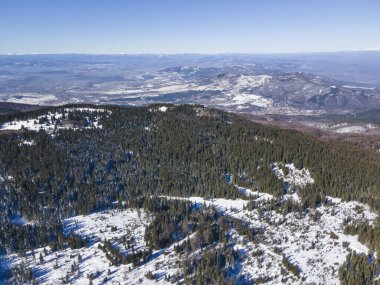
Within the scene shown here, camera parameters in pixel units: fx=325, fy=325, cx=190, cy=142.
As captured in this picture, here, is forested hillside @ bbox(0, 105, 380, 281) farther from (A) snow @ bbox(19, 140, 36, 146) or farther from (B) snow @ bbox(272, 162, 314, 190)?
(B) snow @ bbox(272, 162, 314, 190)

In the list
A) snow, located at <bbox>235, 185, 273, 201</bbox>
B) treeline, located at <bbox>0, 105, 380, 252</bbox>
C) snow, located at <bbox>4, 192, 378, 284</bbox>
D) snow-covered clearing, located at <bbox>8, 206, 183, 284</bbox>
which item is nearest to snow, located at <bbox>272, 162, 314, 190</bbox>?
treeline, located at <bbox>0, 105, 380, 252</bbox>

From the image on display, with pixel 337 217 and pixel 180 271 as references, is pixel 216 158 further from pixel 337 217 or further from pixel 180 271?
pixel 180 271

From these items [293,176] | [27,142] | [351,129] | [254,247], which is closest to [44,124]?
[27,142]

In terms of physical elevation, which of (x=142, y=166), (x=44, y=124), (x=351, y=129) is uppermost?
(x=44, y=124)

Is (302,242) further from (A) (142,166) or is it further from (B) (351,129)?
(B) (351,129)

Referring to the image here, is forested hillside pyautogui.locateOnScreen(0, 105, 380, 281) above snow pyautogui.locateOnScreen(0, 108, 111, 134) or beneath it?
beneath

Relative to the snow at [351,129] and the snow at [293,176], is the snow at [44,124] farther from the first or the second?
the snow at [351,129]

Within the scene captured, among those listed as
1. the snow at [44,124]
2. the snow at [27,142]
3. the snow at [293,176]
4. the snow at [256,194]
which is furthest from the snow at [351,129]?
the snow at [27,142]

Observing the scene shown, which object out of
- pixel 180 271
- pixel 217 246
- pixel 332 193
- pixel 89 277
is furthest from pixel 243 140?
pixel 89 277
